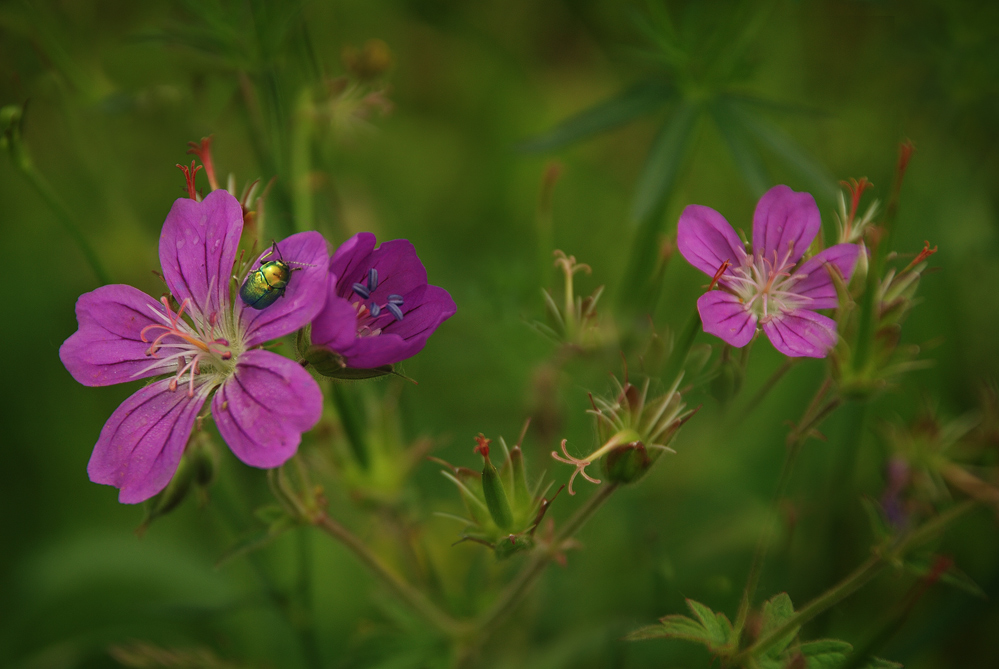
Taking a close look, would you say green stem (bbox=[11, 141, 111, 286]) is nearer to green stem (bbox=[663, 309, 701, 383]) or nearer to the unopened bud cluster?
the unopened bud cluster

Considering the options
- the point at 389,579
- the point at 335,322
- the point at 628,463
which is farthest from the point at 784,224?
the point at 389,579

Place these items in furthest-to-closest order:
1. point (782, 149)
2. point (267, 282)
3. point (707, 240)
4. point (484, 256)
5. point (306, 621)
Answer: point (484, 256) < point (782, 149) < point (306, 621) < point (707, 240) < point (267, 282)

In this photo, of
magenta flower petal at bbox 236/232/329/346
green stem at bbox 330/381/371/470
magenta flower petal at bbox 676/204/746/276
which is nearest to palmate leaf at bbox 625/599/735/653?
magenta flower petal at bbox 676/204/746/276

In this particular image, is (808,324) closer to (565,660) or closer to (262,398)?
(262,398)

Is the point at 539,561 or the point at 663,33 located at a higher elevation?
the point at 663,33

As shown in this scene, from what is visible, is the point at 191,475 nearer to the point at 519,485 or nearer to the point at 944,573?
the point at 519,485

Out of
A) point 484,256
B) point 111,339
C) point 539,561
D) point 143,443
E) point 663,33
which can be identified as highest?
point 663,33

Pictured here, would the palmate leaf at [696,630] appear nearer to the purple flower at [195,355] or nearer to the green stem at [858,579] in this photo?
the green stem at [858,579]
